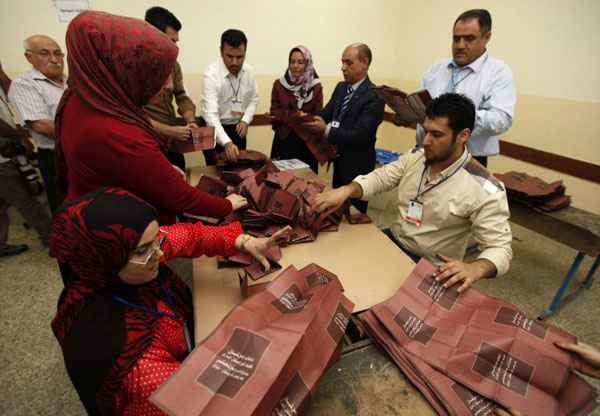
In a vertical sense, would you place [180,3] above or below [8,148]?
above

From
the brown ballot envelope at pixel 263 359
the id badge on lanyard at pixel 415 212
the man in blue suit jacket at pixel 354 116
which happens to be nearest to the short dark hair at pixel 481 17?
the man in blue suit jacket at pixel 354 116

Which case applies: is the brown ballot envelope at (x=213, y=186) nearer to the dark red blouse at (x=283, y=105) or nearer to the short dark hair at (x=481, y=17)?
the dark red blouse at (x=283, y=105)

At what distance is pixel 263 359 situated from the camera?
642mm

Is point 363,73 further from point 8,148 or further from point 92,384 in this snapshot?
point 8,148

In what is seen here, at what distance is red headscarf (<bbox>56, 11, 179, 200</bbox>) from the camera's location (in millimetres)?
925

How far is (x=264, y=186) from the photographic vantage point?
1477 mm

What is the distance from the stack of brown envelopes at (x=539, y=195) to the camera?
79.0 inches

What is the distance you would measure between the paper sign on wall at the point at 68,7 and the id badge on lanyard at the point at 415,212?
3.39 m

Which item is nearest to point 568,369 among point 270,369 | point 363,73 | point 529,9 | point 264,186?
point 270,369

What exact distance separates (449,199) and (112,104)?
4.38 ft

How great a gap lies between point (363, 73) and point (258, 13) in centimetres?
192

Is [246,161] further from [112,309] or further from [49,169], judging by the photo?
[49,169]

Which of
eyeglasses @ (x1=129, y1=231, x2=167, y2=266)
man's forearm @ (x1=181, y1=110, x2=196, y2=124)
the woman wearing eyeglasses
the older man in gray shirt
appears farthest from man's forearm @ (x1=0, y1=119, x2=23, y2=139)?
eyeglasses @ (x1=129, y1=231, x2=167, y2=266)

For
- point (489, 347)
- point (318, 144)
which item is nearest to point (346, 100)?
point (318, 144)
